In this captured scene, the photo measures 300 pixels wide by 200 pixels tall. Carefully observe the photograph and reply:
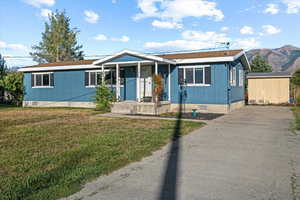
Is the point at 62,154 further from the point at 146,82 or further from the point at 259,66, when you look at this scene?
the point at 259,66

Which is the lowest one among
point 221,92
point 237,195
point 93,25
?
point 237,195

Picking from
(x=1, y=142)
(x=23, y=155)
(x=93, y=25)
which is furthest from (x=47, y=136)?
(x=93, y=25)

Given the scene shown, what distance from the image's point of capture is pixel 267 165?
4.59 metres

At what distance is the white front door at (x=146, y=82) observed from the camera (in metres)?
15.8

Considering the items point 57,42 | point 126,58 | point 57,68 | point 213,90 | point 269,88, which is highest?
point 57,42

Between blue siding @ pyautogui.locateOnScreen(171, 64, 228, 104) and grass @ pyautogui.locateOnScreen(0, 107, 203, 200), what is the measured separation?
234 inches

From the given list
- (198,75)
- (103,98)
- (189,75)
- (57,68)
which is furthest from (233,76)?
(57,68)

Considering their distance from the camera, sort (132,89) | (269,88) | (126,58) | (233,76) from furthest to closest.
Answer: (269,88)
(132,89)
(233,76)
(126,58)

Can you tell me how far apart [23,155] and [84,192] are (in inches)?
103

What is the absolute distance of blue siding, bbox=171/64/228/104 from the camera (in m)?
13.8

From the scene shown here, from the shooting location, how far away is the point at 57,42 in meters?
43.0

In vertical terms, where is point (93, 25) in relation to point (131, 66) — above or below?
above

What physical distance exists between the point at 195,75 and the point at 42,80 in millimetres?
12432

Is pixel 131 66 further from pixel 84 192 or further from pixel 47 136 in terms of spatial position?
pixel 84 192
